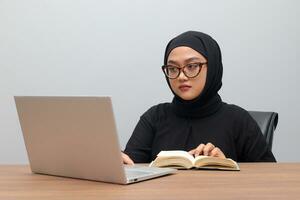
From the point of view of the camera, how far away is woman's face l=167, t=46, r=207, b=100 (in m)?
1.79

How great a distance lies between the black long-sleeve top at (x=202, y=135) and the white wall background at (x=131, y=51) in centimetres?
40

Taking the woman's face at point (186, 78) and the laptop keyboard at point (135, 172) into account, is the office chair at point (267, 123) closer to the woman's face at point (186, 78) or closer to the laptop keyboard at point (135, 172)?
the woman's face at point (186, 78)

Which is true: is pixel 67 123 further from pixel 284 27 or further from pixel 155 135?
pixel 284 27

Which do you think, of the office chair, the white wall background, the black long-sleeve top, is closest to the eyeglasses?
the black long-sleeve top

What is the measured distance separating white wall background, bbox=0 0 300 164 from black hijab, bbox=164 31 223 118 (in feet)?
1.33

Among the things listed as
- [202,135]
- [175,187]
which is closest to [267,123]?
[202,135]

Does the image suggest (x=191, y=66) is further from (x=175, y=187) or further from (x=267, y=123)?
(x=175, y=187)

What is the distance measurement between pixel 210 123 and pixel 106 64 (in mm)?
705

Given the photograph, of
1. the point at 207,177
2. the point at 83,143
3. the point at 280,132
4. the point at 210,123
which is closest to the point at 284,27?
the point at 280,132

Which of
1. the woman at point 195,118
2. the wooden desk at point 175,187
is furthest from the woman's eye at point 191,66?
the wooden desk at point 175,187

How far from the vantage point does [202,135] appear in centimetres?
178

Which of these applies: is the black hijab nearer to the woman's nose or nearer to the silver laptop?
the woman's nose

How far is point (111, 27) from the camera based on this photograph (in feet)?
7.40

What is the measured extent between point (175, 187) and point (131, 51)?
1.36 metres
